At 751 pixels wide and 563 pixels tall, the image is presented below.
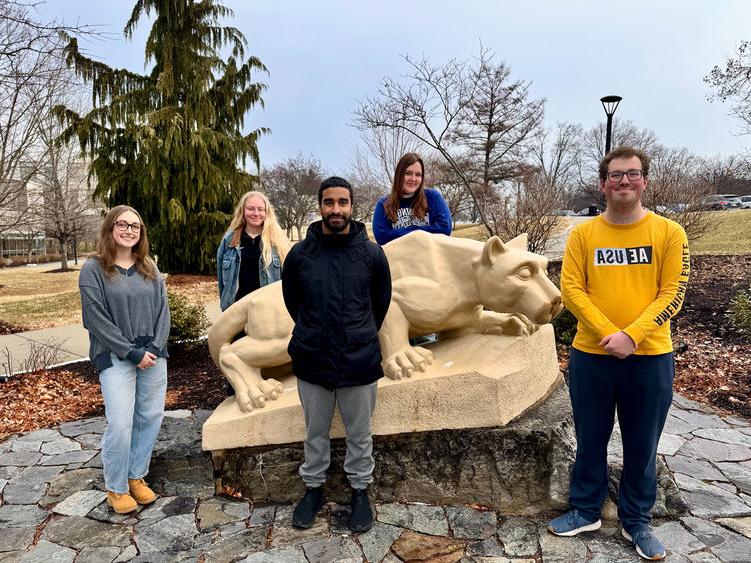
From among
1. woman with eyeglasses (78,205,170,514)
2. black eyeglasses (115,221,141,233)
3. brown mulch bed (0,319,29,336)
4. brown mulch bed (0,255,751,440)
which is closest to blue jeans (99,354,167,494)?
woman with eyeglasses (78,205,170,514)

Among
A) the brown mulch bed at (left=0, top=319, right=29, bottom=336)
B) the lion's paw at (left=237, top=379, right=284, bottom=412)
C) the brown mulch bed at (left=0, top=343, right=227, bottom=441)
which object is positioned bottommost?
the brown mulch bed at (left=0, top=343, right=227, bottom=441)

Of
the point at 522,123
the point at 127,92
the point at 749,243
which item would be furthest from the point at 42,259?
the point at 749,243

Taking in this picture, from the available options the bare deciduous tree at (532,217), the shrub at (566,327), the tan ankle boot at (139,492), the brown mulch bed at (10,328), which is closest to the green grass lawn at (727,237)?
the bare deciduous tree at (532,217)

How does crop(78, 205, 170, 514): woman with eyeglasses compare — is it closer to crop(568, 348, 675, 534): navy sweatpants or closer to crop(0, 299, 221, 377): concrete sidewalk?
crop(568, 348, 675, 534): navy sweatpants

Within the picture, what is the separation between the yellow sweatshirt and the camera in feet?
7.74

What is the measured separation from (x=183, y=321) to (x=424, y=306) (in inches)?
198

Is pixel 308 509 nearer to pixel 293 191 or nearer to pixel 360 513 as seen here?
pixel 360 513

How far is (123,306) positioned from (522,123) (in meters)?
19.3

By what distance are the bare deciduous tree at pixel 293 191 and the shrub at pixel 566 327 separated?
87.7 feet

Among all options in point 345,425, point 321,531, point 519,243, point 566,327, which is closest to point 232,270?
point 345,425

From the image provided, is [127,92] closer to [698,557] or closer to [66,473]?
[66,473]

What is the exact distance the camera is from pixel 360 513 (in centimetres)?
292

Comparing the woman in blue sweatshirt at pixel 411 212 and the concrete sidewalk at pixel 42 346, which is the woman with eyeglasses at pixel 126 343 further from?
the concrete sidewalk at pixel 42 346

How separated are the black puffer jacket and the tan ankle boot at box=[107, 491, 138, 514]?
154 centimetres
